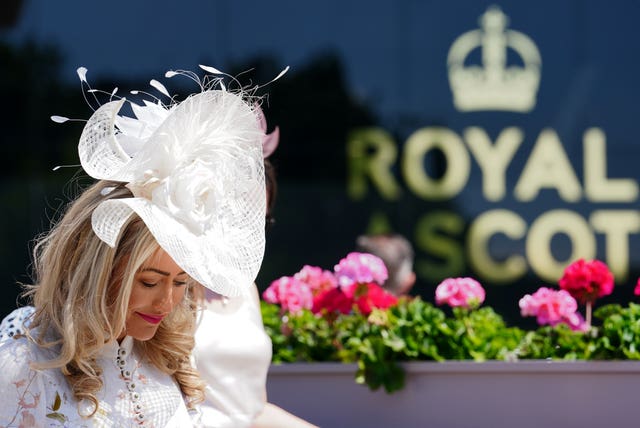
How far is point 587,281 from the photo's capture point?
3373 millimetres

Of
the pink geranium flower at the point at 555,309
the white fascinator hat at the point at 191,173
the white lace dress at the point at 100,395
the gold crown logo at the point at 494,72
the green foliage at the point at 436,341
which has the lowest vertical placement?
the green foliage at the point at 436,341

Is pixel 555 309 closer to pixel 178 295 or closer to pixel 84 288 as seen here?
pixel 178 295

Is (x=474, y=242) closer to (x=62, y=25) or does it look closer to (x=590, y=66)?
(x=590, y=66)

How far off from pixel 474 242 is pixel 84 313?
461cm

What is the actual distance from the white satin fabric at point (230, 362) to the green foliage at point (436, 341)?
1.92 feet

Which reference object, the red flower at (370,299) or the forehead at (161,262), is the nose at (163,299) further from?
the red flower at (370,299)

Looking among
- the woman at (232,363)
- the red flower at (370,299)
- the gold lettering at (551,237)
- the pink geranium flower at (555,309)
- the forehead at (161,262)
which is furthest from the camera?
the gold lettering at (551,237)

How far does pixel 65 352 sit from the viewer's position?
1807 mm

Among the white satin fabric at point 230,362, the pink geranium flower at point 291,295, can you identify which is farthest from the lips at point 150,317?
the pink geranium flower at point 291,295

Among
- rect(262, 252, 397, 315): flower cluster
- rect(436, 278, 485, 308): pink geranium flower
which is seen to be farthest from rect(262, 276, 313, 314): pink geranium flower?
rect(436, 278, 485, 308): pink geranium flower

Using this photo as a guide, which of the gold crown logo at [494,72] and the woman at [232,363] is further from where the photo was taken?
the gold crown logo at [494,72]

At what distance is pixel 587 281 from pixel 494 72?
3182mm

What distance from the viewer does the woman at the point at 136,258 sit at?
1.82m

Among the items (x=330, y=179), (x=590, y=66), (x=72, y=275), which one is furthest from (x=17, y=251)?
(x=72, y=275)
